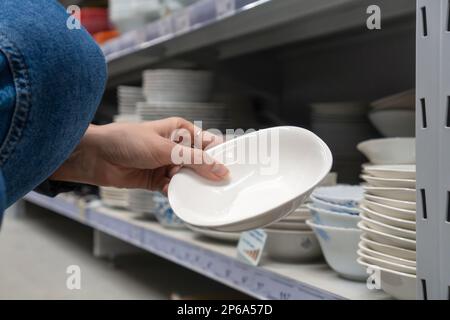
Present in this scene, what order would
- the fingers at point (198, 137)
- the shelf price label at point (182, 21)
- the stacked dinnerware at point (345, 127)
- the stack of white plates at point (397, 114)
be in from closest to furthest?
the fingers at point (198, 137), the stack of white plates at point (397, 114), the shelf price label at point (182, 21), the stacked dinnerware at point (345, 127)

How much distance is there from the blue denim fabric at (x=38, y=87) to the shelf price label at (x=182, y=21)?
0.68 metres

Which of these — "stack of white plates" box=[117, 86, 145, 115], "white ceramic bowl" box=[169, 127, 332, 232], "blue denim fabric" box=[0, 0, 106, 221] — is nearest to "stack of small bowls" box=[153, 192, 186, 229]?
"stack of white plates" box=[117, 86, 145, 115]

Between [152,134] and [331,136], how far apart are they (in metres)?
0.61

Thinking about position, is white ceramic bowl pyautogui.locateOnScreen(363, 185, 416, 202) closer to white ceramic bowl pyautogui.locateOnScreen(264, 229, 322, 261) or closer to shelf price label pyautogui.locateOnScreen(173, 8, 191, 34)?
white ceramic bowl pyautogui.locateOnScreen(264, 229, 322, 261)

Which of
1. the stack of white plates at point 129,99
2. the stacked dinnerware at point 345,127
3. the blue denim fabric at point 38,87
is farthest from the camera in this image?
the stack of white plates at point 129,99

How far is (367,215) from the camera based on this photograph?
77cm

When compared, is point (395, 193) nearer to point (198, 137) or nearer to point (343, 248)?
point (343, 248)

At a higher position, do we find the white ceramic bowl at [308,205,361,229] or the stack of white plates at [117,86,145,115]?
the stack of white plates at [117,86,145,115]

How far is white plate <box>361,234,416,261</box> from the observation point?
0.69 m

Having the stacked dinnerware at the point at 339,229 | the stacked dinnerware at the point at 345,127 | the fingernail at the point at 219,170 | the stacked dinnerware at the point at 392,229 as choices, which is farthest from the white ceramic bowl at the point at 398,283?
the stacked dinnerware at the point at 345,127

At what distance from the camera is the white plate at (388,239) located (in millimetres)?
693

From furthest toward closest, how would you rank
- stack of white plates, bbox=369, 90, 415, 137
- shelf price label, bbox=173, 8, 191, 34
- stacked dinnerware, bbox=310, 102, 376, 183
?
stacked dinnerware, bbox=310, 102, 376, 183 < shelf price label, bbox=173, 8, 191, 34 < stack of white plates, bbox=369, 90, 415, 137

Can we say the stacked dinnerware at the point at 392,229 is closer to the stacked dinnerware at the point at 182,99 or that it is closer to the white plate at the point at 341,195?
the white plate at the point at 341,195

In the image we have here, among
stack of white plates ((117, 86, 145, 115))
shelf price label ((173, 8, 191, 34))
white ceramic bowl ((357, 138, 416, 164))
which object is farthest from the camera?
stack of white plates ((117, 86, 145, 115))
